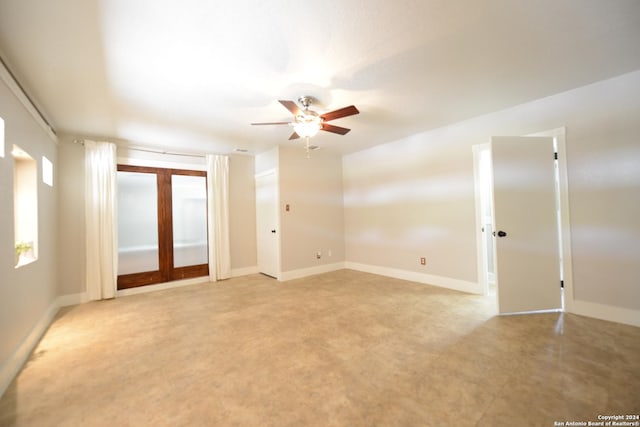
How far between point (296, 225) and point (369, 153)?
2130mm

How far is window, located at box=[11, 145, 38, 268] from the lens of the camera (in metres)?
2.73

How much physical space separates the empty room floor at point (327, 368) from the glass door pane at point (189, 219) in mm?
1521

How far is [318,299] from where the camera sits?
355cm

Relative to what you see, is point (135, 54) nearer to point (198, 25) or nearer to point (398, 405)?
point (198, 25)

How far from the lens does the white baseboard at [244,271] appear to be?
5.07 metres

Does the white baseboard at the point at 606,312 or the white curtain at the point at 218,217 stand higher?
the white curtain at the point at 218,217

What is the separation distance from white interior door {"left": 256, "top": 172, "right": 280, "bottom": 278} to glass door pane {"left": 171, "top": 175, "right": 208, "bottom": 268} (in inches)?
41.7

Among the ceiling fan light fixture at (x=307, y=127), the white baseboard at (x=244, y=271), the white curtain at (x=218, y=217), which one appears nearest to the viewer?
the ceiling fan light fixture at (x=307, y=127)

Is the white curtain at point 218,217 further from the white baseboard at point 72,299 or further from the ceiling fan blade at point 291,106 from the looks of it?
the ceiling fan blade at point 291,106

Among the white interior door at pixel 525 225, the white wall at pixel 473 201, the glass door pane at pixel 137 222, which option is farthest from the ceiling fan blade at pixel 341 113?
the glass door pane at pixel 137 222

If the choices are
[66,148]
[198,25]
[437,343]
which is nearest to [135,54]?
[198,25]

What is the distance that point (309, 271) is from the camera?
16.4 feet

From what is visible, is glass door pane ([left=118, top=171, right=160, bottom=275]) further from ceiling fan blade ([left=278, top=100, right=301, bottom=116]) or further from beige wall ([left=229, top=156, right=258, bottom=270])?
ceiling fan blade ([left=278, top=100, right=301, bottom=116])

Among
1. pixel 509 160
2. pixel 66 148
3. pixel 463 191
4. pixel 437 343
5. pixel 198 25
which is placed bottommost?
pixel 437 343
